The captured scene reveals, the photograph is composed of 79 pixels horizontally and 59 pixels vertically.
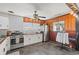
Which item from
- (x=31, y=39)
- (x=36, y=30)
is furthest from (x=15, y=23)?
(x=31, y=39)

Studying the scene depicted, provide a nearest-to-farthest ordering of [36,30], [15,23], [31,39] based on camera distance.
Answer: [15,23] → [36,30] → [31,39]

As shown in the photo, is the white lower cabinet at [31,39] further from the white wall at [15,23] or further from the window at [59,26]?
the window at [59,26]

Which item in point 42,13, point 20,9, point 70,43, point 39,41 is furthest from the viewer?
point 39,41

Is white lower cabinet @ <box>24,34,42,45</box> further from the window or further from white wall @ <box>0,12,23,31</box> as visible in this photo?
the window

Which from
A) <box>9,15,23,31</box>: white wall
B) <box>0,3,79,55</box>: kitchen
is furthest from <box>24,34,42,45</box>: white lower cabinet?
<box>9,15,23,31</box>: white wall

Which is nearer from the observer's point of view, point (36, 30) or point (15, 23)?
point (15, 23)

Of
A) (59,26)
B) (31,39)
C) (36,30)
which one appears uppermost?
(59,26)

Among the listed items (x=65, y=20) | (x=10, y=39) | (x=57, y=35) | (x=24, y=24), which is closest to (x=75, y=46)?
(x=57, y=35)

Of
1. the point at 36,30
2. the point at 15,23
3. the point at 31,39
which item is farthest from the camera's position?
the point at 31,39

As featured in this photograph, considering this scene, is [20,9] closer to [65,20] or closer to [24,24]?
[24,24]

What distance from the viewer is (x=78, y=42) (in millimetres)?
2473

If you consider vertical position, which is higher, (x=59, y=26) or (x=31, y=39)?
(x=59, y=26)

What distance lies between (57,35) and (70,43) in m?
0.54

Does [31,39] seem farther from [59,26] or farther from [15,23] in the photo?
[59,26]
